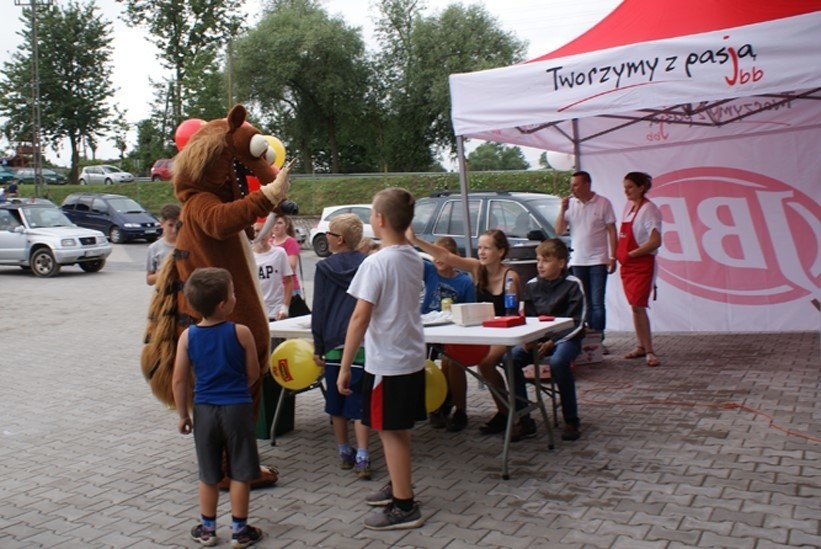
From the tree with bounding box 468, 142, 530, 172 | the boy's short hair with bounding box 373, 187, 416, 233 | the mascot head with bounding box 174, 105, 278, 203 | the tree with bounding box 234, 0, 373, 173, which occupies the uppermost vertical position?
the tree with bounding box 234, 0, 373, 173

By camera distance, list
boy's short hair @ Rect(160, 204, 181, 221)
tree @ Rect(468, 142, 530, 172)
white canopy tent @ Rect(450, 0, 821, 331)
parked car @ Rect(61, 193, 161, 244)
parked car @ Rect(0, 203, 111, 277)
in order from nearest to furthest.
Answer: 1. boy's short hair @ Rect(160, 204, 181, 221)
2. white canopy tent @ Rect(450, 0, 821, 331)
3. parked car @ Rect(0, 203, 111, 277)
4. parked car @ Rect(61, 193, 161, 244)
5. tree @ Rect(468, 142, 530, 172)

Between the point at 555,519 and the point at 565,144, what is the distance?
6424 mm

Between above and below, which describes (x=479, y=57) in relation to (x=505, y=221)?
above

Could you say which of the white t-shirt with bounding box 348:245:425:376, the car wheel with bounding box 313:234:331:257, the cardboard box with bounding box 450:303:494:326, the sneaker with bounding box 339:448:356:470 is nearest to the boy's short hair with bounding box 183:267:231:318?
the white t-shirt with bounding box 348:245:425:376

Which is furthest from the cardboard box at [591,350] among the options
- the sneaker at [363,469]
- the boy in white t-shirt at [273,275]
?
the sneaker at [363,469]

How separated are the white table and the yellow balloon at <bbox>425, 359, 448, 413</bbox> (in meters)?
0.25

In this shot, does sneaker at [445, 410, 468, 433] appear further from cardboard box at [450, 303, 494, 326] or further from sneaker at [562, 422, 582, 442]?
cardboard box at [450, 303, 494, 326]

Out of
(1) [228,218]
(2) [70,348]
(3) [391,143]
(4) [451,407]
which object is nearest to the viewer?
(1) [228,218]

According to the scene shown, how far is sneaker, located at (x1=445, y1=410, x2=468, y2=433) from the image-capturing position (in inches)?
239

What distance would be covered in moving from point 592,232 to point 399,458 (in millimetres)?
4694

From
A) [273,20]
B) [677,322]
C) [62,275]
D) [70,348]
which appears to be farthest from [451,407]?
[273,20]

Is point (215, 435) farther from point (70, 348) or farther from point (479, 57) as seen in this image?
point (479, 57)

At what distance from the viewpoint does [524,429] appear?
579 cm

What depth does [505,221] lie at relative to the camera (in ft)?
40.4
